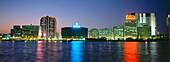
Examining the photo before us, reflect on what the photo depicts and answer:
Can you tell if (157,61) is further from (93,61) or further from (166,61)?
(93,61)

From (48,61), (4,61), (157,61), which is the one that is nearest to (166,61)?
(157,61)

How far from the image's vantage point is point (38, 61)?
38094 millimetres

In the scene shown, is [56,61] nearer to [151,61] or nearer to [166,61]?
[151,61]

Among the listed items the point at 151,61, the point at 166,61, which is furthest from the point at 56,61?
the point at 166,61

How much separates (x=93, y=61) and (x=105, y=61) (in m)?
2.34

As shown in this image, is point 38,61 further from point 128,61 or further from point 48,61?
point 128,61

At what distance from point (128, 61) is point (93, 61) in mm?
6597

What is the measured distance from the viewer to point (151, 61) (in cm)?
3816

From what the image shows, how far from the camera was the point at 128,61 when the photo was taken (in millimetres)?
37406

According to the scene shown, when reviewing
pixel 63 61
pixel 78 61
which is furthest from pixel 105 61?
pixel 63 61

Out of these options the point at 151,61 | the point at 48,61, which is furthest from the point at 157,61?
the point at 48,61

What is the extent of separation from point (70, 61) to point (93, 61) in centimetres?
441

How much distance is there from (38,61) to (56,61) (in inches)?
135

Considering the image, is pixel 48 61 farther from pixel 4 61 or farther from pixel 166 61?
pixel 166 61
